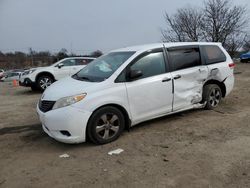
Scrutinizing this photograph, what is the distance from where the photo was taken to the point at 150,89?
5039 mm

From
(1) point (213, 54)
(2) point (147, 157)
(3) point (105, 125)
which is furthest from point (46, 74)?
(2) point (147, 157)

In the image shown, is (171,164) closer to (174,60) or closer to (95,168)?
(95,168)

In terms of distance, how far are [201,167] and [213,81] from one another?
10.4 ft

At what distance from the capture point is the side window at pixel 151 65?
201 inches

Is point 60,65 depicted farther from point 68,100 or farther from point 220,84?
point 68,100

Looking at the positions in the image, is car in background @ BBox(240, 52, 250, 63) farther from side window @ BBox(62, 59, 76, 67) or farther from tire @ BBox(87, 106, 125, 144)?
tire @ BBox(87, 106, 125, 144)

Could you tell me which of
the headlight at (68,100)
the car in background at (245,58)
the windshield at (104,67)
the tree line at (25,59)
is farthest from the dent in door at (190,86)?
the tree line at (25,59)

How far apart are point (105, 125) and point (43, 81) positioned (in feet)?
26.0

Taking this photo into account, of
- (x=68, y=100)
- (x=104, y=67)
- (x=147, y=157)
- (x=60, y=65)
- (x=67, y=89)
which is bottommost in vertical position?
(x=147, y=157)

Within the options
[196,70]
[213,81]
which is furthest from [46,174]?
[213,81]

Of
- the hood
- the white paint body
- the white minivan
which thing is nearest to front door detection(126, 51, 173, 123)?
the white minivan

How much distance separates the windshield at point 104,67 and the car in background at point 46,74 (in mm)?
6561

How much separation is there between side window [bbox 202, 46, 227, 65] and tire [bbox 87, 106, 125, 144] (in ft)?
8.69

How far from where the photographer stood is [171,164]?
3734 millimetres
